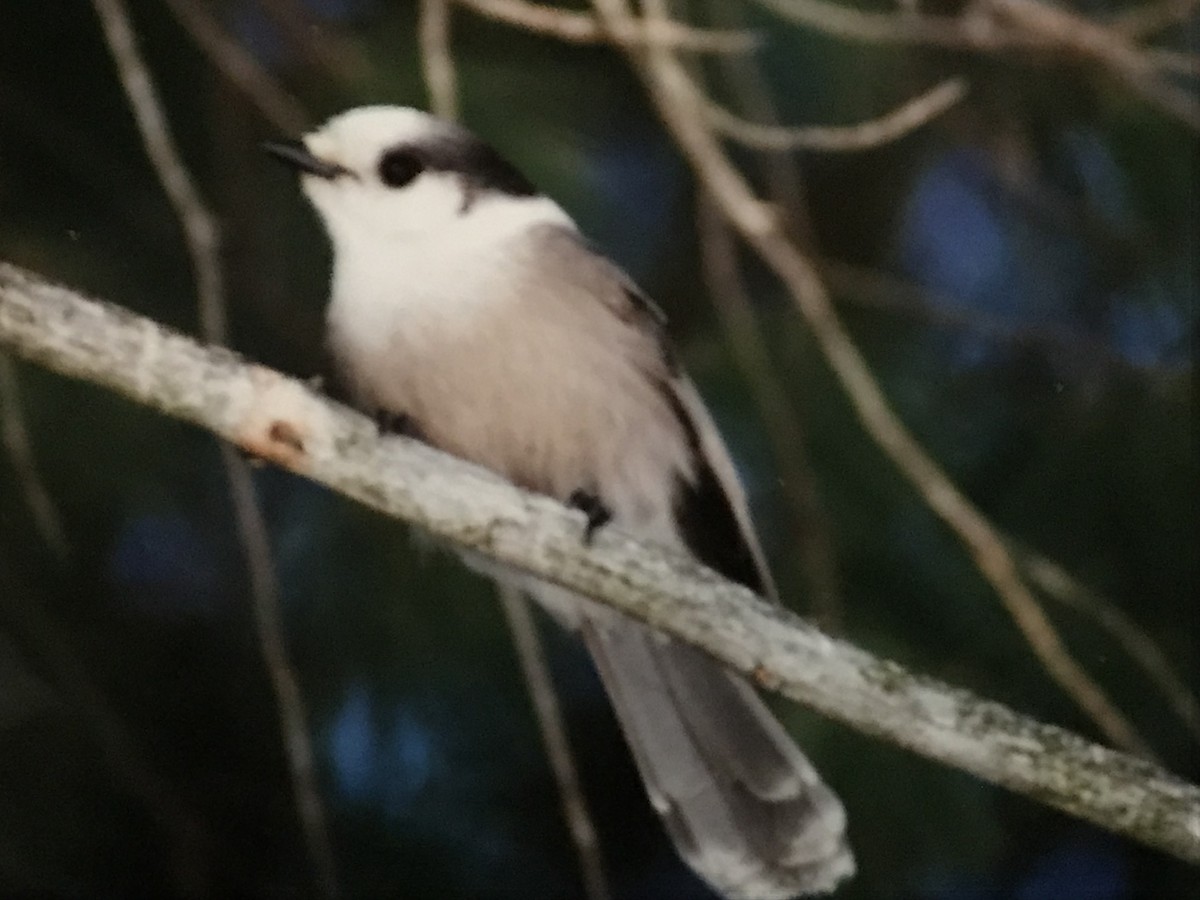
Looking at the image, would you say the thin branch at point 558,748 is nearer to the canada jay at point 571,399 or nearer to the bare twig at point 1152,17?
the canada jay at point 571,399

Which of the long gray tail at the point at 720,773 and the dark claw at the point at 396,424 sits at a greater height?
the dark claw at the point at 396,424

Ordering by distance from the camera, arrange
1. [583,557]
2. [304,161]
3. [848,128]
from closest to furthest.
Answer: [583,557] → [304,161] → [848,128]

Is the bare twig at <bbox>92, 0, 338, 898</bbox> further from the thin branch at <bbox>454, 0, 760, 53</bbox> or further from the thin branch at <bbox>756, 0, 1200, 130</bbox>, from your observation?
the thin branch at <bbox>756, 0, 1200, 130</bbox>

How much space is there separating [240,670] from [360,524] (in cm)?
11

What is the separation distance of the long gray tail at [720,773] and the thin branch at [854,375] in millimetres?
164

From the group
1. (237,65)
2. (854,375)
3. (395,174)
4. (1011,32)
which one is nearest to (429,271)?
(395,174)

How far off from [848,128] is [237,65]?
38 centimetres

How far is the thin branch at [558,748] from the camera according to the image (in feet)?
3.31

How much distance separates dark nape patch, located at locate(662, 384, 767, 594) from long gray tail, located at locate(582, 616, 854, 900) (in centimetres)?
6

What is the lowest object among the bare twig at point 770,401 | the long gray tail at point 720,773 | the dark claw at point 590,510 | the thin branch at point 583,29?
the long gray tail at point 720,773

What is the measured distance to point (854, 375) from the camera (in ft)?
3.58

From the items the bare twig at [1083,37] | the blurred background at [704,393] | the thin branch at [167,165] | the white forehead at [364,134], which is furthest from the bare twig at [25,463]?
the bare twig at [1083,37]

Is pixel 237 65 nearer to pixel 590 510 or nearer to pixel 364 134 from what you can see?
pixel 364 134

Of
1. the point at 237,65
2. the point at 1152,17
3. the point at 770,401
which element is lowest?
the point at 770,401
